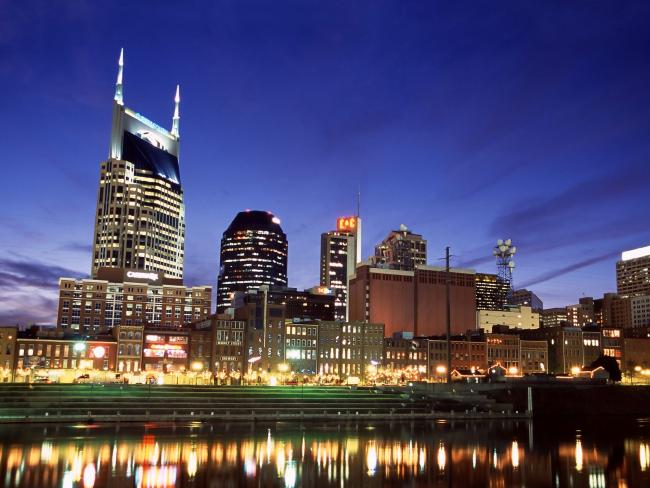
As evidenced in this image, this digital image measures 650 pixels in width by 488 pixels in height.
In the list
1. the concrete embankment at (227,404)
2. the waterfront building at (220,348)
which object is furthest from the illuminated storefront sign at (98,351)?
the concrete embankment at (227,404)

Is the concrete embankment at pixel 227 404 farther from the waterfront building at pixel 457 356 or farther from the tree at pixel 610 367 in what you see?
the waterfront building at pixel 457 356

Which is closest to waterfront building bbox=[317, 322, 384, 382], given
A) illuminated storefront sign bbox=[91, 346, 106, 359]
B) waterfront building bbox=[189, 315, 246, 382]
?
waterfront building bbox=[189, 315, 246, 382]

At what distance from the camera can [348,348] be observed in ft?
577

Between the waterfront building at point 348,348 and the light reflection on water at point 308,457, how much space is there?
88.2 meters

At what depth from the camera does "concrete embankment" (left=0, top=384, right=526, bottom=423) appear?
8494 cm

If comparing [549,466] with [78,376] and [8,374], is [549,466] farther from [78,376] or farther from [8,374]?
[8,374]

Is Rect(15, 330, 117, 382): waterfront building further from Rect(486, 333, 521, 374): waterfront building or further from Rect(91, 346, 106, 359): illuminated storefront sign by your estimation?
Rect(486, 333, 521, 374): waterfront building

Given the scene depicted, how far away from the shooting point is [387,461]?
54938mm

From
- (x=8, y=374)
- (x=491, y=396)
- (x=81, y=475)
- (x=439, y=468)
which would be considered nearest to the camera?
(x=81, y=475)

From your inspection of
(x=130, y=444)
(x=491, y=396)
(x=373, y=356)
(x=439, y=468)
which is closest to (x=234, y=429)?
(x=130, y=444)

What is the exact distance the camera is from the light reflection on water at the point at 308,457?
4506 cm

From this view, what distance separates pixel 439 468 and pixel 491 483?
6857 mm

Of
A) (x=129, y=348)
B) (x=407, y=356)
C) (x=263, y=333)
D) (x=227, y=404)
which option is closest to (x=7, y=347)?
(x=129, y=348)

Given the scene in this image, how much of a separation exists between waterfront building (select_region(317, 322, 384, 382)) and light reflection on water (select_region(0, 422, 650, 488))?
289ft
